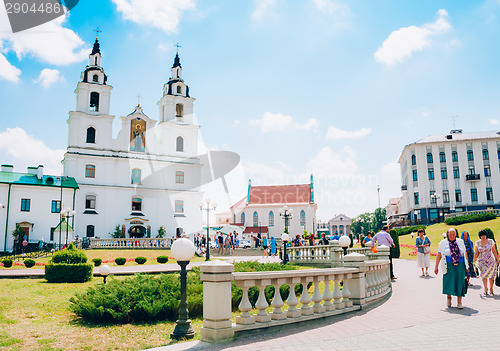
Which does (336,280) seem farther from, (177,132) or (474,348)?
(177,132)

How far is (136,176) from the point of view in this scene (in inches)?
2026

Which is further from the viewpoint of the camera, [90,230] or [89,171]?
[89,171]

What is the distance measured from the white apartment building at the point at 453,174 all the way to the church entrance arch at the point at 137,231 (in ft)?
134

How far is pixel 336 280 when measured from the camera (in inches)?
319

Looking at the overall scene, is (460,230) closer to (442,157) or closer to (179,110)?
(442,157)

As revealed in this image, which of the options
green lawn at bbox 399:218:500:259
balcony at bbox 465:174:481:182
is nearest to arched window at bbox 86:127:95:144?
green lawn at bbox 399:218:500:259

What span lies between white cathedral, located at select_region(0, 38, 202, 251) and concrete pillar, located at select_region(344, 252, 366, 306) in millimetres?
41044

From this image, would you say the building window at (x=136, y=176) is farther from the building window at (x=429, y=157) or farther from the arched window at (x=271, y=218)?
the building window at (x=429, y=157)

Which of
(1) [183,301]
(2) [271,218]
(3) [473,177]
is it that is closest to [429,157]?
(3) [473,177]

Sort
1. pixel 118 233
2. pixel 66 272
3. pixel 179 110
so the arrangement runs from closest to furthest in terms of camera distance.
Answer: pixel 66 272 → pixel 118 233 → pixel 179 110

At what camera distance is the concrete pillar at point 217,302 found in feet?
19.1

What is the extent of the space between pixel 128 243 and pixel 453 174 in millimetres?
51138

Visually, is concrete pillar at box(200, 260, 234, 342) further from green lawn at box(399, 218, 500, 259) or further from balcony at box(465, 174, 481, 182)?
balcony at box(465, 174, 481, 182)

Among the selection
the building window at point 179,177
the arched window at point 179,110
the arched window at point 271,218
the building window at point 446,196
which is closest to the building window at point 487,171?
the building window at point 446,196
